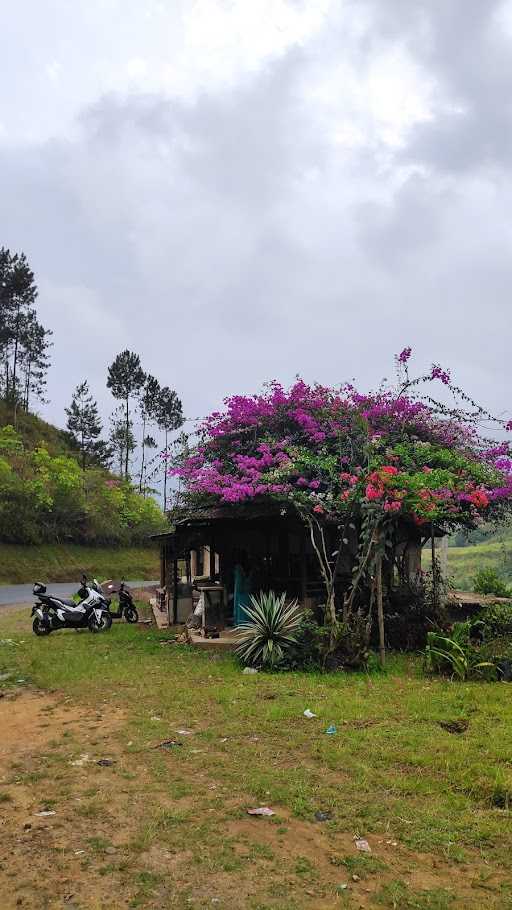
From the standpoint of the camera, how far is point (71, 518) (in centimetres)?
3750

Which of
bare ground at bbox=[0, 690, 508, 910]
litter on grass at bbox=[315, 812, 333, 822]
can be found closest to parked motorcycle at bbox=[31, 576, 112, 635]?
bare ground at bbox=[0, 690, 508, 910]

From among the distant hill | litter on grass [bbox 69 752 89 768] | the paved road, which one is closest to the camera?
litter on grass [bbox 69 752 89 768]

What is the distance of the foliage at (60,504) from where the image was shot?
110 feet

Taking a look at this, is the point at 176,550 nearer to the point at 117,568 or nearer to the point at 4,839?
the point at 4,839

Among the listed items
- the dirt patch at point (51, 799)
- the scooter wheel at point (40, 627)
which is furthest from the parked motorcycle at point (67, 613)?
the dirt patch at point (51, 799)

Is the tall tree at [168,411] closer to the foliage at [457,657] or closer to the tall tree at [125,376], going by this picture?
the tall tree at [125,376]

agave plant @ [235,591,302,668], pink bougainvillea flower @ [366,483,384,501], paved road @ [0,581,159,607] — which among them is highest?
pink bougainvillea flower @ [366,483,384,501]

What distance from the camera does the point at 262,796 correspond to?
4801 mm

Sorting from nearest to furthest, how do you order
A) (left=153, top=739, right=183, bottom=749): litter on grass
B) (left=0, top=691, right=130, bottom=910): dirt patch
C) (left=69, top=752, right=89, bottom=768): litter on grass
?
(left=0, top=691, right=130, bottom=910): dirt patch < (left=69, top=752, right=89, bottom=768): litter on grass < (left=153, top=739, right=183, bottom=749): litter on grass

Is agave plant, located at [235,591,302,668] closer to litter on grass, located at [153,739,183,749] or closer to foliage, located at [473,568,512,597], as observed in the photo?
litter on grass, located at [153,739,183,749]

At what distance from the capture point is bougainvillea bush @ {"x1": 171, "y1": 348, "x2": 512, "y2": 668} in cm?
981

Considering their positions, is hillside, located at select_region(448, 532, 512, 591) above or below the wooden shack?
below

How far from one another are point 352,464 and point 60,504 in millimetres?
28454

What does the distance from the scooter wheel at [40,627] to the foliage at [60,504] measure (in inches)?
816
